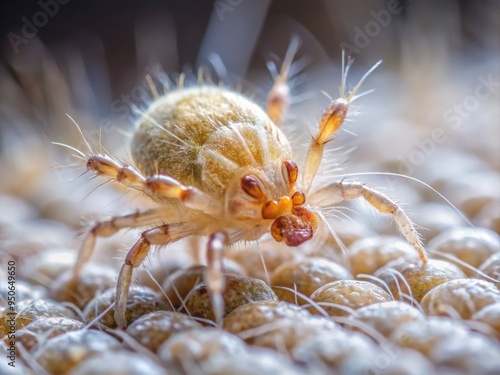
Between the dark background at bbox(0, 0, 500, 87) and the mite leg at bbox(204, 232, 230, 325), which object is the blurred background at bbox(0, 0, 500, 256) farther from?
the mite leg at bbox(204, 232, 230, 325)

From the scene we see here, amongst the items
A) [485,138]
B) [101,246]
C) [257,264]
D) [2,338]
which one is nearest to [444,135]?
[485,138]

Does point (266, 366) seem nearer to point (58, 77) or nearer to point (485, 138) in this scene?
point (485, 138)

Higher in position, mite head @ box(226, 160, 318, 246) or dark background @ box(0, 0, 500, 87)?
dark background @ box(0, 0, 500, 87)

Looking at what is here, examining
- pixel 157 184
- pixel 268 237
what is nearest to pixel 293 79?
pixel 268 237

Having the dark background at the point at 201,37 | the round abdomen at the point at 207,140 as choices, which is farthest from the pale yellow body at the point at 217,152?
the dark background at the point at 201,37

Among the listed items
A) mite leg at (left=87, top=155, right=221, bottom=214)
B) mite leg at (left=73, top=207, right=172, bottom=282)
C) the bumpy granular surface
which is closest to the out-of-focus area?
the bumpy granular surface

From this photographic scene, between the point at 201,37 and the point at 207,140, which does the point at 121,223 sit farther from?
the point at 201,37

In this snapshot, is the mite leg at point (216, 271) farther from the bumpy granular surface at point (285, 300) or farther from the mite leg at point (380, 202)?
the mite leg at point (380, 202)
